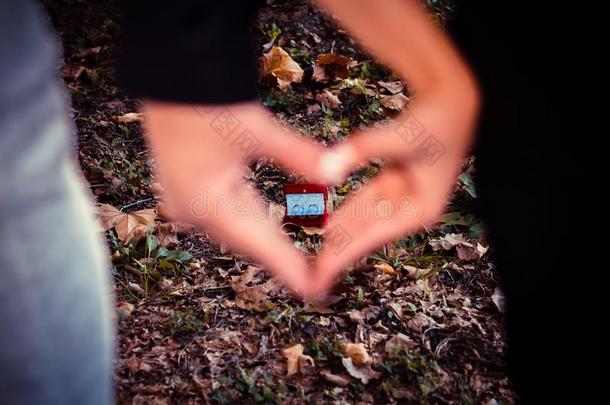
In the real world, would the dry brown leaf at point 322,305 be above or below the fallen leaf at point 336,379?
above

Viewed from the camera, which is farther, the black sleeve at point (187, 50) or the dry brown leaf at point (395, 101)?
the dry brown leaf at point (395, 101)

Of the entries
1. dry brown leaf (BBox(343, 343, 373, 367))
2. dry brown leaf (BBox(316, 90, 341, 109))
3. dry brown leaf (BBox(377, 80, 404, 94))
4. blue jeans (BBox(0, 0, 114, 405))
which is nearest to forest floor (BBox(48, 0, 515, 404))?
dry brown leaf (BBox(343, 343, 373, 367))

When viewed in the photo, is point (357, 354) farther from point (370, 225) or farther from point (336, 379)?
point (370, 225)

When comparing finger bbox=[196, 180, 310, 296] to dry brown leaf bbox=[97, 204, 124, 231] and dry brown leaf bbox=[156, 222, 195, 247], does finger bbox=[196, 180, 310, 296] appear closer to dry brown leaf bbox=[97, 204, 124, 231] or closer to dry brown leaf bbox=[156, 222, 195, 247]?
dry brown leaf bbox=[156, 222, 195, 247]

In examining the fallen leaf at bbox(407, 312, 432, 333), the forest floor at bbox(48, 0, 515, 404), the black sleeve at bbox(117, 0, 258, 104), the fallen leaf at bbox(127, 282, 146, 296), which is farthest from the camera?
the fallen leaf at bbox(127, 282, 146, 296)

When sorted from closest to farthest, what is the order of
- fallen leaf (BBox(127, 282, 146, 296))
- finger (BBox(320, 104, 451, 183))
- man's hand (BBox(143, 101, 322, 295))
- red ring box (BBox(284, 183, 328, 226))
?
man's hand (BBox(143, 101, 322, 295)) → finger (BBox(320, 104, 451, 183)) → fallen leaf (BBox(127, 282, 146, 296)) → red ring box (BBox(284, 183, 328, 226))

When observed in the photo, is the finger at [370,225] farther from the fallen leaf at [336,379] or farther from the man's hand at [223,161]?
the fallen leaf at [336,379]

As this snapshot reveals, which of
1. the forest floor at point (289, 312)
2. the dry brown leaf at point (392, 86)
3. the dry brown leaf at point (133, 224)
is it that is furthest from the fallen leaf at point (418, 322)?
the dry brown leaf at point (392, 86)

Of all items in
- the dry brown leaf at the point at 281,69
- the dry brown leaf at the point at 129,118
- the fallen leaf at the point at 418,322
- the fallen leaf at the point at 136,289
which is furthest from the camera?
the dry brown leaf at the point at 281,69
